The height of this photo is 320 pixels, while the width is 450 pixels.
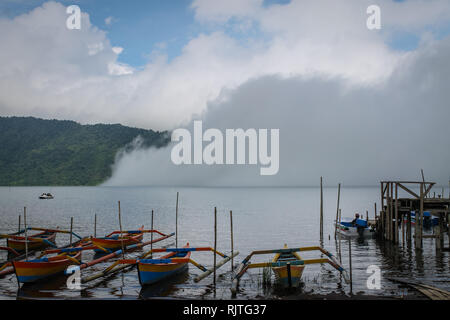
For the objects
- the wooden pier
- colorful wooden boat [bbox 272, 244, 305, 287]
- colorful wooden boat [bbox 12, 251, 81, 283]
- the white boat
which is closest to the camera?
colorful wooden boat [bbox 272, 244, 305, 287]

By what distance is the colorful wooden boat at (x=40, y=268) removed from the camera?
1736 centimetres

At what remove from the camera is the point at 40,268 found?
59.7 ft

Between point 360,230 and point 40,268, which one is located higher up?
point 40,268

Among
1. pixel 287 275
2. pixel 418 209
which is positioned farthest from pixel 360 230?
pixel 287 275

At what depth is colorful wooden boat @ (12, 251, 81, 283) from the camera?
17.4m

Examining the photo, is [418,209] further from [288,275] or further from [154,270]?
[154,270]

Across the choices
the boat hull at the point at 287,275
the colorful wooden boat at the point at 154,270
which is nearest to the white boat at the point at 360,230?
the boat hull at the point at 287,275

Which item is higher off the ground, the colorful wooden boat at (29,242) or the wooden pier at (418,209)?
the wooden pier at (418,209)

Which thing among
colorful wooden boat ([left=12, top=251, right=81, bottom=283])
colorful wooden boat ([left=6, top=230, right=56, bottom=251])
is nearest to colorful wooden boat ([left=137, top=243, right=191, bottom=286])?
colorful wooden boat ([left=12, top=251, right=81, bottom=283])

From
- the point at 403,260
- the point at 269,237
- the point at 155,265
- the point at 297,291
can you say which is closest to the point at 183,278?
the point at 155,265

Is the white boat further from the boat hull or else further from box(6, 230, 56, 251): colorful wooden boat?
box(6, 230, 56, 251): colorful wooden boat

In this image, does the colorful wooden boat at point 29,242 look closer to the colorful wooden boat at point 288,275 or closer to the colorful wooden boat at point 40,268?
the colorful wooden boat at point 40,268

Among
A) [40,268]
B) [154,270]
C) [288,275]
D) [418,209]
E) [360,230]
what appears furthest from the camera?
[360,230]

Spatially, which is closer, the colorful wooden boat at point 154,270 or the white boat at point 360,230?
the colorful wooden boat at point 154,270
